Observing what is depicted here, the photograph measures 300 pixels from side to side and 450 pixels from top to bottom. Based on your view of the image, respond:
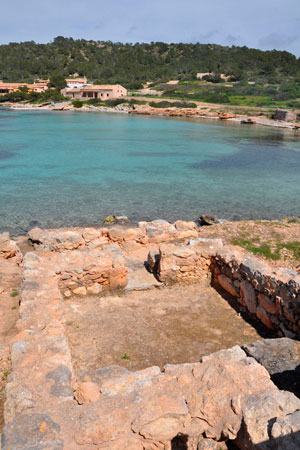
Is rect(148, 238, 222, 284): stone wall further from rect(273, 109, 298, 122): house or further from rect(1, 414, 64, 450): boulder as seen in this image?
rect(273, 109, 298, 122): house

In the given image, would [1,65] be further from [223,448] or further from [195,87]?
[223,448]

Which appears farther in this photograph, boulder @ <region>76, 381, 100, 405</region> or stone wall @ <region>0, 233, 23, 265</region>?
stone wall @ <region>0, 233, 23, 265</region>

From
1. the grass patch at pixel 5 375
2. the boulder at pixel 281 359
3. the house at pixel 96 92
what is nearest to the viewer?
the boulder at pixel 281 359

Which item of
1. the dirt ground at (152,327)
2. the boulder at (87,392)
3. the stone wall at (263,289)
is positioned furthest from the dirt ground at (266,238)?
the boulder at (87,392)

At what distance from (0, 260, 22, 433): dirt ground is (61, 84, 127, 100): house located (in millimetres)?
91335

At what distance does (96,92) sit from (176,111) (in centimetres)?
2822

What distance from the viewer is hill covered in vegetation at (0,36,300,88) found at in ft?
382

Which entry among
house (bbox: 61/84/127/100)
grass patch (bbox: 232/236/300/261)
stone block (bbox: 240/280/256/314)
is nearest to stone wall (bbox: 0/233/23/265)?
stone block (bbox: 240/280/256/314)

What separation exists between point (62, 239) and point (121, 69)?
418 ft

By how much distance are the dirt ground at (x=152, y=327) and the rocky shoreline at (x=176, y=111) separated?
64.2 meters

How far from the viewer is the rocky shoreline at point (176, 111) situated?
69.4 meters

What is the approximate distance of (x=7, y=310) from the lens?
27.2 feet

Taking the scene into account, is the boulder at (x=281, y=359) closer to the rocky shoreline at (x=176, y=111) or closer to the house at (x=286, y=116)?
the rocky shoreline at (x=176, y=111)

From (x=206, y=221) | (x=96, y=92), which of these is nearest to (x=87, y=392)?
(x=206, y=221)
